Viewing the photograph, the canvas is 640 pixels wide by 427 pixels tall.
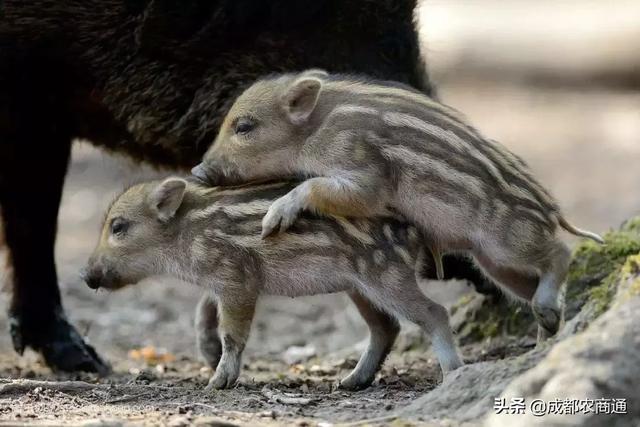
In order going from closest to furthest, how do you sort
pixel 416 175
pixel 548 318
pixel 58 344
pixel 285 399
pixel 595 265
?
pixel 285 399 < pixel 416 175 < pixel 548 318 < pixel 595 265 < pixel 58 344

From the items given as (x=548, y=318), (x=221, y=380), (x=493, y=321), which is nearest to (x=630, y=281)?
(x=548, y=318)

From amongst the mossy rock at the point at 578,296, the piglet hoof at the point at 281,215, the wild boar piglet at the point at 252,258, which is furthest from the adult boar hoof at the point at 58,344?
the piglet hoof at the point at 281,215

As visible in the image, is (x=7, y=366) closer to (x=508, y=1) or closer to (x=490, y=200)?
(x=490, y=200)

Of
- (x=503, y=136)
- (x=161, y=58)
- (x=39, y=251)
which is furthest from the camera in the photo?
(x=503, y=136)

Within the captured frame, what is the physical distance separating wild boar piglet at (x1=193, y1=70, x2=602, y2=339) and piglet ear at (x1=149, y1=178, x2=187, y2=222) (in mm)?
309

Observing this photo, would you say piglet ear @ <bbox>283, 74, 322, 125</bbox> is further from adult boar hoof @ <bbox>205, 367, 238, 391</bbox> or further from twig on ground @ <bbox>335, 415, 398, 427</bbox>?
twig on ground @ <bbox>335, 415, 398, 427</bbox>

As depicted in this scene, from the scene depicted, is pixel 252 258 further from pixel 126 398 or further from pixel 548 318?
pixel 548 318

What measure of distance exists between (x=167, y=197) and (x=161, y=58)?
1.56 meters

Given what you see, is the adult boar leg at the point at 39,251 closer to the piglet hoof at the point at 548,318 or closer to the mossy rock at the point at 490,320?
the mossy rock at the point at 490,320

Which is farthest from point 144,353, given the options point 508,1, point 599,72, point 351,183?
point 508,1

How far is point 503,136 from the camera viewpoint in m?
13.1

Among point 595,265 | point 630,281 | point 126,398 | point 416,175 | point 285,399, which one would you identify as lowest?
point 126,398

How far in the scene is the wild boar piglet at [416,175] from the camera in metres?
4.45

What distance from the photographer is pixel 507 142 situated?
12.8 metres
